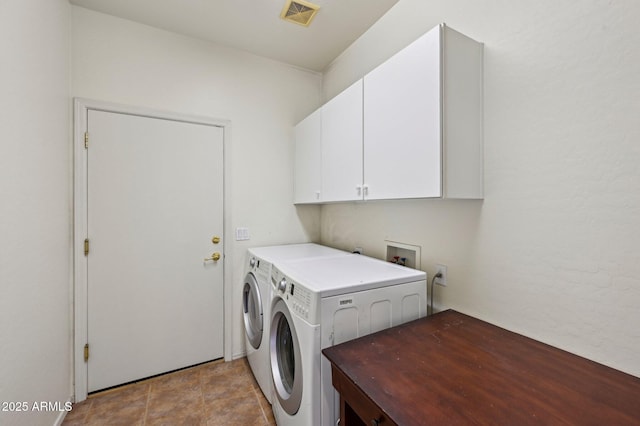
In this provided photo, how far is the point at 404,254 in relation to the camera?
5.87 ft

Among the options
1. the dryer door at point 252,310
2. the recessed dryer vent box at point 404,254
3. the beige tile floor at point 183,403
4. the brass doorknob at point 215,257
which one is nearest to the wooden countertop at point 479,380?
the recessed dryer vent box at point 404,254

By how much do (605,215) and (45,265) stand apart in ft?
8.55

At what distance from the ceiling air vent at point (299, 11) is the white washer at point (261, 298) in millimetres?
1749

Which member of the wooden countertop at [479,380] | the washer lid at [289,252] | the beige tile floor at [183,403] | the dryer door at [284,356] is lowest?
the beige tile floor at [183,403]

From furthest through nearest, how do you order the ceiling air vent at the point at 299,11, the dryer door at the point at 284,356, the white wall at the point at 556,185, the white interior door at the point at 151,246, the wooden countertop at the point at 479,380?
the white interior door at the point at 151,246 < the ceiling air vent at the point at 299,11 < the dryer door at the point at 284,356 < the white wall at the point at 556,185 < the wooden countertop at the point at 479,380

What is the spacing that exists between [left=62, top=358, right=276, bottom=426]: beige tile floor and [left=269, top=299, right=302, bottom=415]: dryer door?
0.39m

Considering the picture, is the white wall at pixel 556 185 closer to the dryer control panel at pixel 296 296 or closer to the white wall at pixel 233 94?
the dryer control panel at pixel 296 296

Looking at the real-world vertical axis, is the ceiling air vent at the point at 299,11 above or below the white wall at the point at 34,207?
above

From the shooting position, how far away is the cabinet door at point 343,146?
1655 millimetres

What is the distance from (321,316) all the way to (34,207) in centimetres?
157

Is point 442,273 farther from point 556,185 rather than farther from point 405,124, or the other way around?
point 405,124

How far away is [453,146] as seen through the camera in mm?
1190

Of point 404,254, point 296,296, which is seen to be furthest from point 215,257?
point 404,254

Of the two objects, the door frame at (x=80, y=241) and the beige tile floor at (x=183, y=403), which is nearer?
the beige tile floor at (x=183, y=403)
